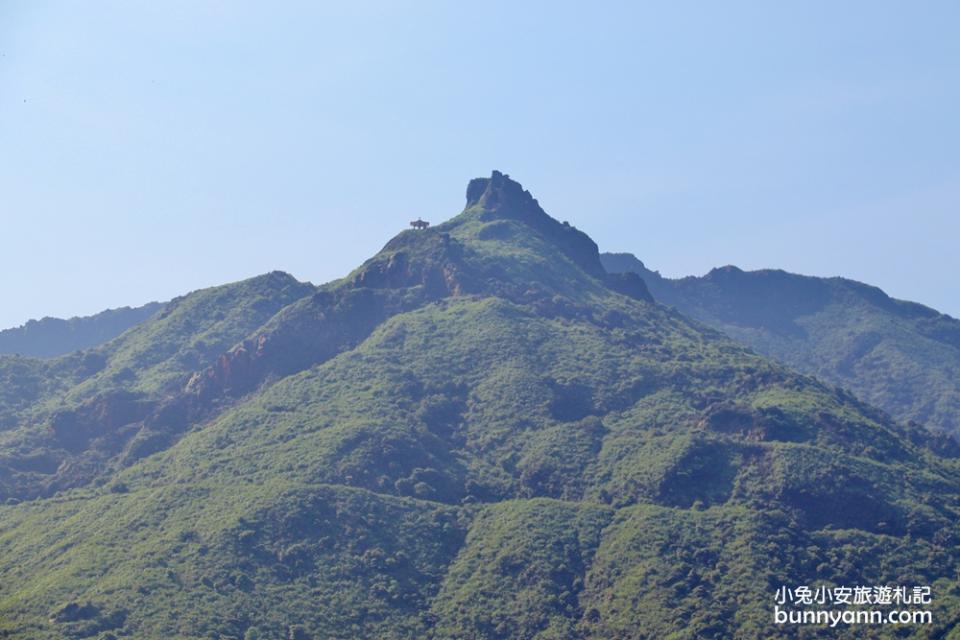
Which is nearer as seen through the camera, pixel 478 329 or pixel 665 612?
pixel 665 612

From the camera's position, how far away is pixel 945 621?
111375 millimetres

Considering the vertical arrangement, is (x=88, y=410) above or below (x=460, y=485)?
above

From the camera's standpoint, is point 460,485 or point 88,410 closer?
point 460,485

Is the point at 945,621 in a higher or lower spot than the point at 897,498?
lower

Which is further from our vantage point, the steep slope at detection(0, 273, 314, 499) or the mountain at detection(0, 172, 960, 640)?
the steep slope at detection(0, 273, 314, 499)

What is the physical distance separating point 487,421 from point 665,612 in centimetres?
4190

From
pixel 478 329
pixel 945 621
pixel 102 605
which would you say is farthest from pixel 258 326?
pixel 945 621

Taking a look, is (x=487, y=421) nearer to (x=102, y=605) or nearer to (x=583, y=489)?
(x=583, y=489)

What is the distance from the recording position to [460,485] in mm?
139250

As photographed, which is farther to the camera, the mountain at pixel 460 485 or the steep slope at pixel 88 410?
the steep slope at pixel 88 410

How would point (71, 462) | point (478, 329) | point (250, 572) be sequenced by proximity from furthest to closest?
point (478, 329), point (71, 462), point (250, 572)

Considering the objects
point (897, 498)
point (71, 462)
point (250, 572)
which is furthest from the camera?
point (71, 462)

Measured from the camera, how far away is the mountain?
381 ft

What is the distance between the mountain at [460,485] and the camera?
116125 mm
